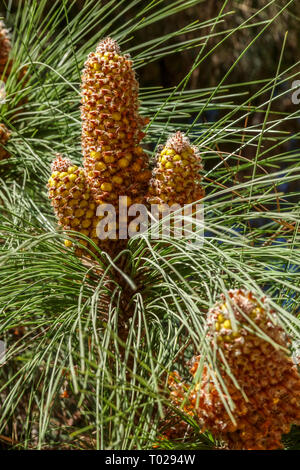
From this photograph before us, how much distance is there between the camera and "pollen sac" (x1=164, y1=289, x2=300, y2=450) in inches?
18.9

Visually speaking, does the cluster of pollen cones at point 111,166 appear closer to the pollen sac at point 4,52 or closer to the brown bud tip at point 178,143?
the brown bud tip at point 178,143

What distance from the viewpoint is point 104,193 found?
64 cm

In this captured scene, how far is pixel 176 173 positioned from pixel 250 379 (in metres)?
0.24

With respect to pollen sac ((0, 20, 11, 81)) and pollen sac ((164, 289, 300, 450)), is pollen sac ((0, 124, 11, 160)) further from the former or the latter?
pollen sac ((164, 289, 300, 450))

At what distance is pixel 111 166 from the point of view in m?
0.64

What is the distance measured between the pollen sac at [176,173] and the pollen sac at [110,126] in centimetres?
3

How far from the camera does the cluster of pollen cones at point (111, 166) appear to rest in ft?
2.05

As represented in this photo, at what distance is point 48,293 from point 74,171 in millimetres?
135

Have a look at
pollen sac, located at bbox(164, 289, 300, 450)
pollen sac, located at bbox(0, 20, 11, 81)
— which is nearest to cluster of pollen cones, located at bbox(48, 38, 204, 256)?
pollen sac, located at bbox(164, 289, 300, 450)

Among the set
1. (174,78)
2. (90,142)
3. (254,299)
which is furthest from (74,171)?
(174,78)

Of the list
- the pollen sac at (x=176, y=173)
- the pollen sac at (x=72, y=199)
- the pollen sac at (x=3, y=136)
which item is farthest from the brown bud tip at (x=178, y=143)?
the pollen sac at (x=3, y=136)

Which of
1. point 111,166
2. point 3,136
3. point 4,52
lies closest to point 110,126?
point 111,166

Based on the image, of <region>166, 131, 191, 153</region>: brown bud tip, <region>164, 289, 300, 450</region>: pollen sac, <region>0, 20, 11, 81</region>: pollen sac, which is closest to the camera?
<region>164, 289, 300, 450</region>: pollen sac

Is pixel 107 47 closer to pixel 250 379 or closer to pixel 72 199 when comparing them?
pixel 72 199
